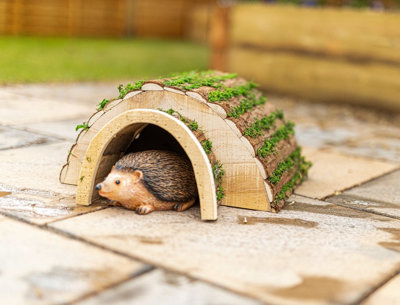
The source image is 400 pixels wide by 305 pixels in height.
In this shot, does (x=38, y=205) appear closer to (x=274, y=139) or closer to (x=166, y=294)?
(x=166, y=294)

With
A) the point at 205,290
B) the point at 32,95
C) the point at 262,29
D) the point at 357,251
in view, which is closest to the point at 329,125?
the point at 262,29

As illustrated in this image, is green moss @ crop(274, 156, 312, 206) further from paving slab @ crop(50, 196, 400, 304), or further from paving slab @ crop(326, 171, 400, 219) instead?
paving slab @ crop(326, 171, 400, 219)

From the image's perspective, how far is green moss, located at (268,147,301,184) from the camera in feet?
12.1

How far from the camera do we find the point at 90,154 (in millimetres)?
3457

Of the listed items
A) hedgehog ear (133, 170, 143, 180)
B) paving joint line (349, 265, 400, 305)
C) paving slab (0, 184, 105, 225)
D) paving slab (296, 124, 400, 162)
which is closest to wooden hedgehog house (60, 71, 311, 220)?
paving slab (0, 184, 105, 225)

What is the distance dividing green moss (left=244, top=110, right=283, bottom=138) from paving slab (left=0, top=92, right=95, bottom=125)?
8.84ft

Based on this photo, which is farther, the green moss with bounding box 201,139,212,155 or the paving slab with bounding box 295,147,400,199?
the paving slab with bounding box 295,147,400,199

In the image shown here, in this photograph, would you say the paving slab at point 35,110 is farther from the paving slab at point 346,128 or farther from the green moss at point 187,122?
the green moss at point 187,122

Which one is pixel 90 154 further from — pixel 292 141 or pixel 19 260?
pixel 292 141

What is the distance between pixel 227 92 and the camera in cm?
386

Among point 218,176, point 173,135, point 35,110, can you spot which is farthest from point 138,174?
point 35,110

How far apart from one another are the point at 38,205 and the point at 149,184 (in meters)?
0.67

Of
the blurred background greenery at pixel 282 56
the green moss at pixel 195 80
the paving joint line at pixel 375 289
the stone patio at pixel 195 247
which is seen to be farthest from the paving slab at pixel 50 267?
the blurred background greenery at pixel 282 56

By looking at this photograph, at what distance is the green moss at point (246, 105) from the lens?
12.0ft
